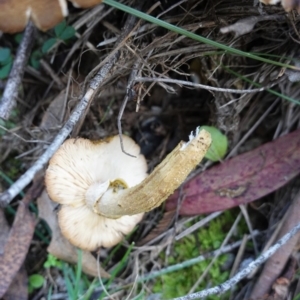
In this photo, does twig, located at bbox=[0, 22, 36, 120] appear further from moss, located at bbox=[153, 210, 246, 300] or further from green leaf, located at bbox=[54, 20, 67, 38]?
moss, located at bbox=[153, 210, 246, 300]

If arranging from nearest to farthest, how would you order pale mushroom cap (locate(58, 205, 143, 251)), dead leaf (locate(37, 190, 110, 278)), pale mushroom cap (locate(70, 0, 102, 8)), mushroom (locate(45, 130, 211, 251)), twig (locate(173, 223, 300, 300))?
pale mushroom cap (locate(70, 0, 102, 8)), mushroom (locate(45, 130, 211, 251)), twig (locate(173, 223, 300, 300)), pale mushroom cap (locate(58, 205, 143, 251)), dead leaf (locate(37, 190, 110, 278))

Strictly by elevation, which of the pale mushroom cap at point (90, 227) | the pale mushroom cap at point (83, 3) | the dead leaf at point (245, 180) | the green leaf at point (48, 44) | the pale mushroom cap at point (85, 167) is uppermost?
the pale mushroom cap at point (83, 3)

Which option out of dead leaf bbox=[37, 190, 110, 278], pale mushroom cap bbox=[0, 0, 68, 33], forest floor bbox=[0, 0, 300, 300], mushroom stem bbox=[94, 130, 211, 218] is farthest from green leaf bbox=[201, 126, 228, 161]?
pale mushroom cap bbox=[0, 0, 68, 33]

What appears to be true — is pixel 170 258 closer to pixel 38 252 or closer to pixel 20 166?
pixel 38 252

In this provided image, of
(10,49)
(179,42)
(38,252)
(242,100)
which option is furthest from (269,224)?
(10,49)

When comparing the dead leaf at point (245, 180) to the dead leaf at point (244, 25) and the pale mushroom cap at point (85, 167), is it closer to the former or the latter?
the pale mushroom cap at point (85, 167)

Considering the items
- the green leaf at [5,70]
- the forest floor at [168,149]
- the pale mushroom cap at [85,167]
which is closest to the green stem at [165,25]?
the forest floor at [168,149]

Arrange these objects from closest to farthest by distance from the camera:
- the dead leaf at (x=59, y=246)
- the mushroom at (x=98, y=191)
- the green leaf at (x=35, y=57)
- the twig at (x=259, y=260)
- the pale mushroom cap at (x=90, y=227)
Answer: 1. the mushroom at (x=98, y=191)
2. the twig at (x=259, y=260)
3. the pale mushroom cap at (x=90, y=227)
4. the dead leaf at (x=59, y=246)
5. the green leaf at (x=35, y=57)
